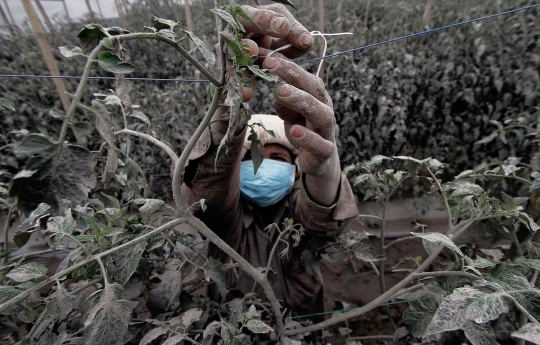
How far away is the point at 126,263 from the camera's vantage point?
618 millimetres

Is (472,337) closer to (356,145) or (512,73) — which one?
(356,145)

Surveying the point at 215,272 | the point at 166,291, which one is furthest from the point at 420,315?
the point at 166,291

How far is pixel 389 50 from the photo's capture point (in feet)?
10.00

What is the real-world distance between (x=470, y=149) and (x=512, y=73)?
690 mm

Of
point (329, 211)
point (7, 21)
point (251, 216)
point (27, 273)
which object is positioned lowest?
point (251, 216)

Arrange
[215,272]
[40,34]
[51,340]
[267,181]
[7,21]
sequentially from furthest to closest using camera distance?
[7,21] < [40,34] < [267,181] < [215,272] < [51,340]

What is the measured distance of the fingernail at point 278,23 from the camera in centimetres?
67

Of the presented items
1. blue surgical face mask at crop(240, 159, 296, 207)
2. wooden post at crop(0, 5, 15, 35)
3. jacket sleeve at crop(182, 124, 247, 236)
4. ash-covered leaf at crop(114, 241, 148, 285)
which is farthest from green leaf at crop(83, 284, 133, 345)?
wooden post at crop(0, 5, 15, 35)

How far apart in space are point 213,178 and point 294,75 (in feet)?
1.37

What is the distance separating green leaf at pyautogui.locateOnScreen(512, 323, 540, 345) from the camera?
44 cm

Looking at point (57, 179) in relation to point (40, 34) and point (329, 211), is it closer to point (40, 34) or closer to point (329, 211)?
point (329, 211)

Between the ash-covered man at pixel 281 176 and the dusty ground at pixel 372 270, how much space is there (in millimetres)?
249

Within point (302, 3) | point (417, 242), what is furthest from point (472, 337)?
point (302, 3)

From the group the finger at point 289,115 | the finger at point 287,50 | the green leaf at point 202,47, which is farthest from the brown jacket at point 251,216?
the green leaf at point 202,47
